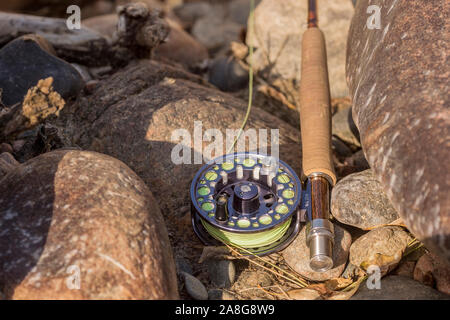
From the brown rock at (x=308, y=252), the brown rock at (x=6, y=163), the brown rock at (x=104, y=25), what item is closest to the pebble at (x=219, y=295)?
the brown rock at (x=308, y=252)

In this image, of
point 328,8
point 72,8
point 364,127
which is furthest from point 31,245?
point 72,8

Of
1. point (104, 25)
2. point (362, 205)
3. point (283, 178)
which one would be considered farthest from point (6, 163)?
point (104, 25)

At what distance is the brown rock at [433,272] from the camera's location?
8.63ft

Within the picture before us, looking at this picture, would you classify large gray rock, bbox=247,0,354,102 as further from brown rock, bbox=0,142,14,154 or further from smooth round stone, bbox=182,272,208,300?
brown rock, bbox=0,142,14,154

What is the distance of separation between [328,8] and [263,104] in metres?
1.19

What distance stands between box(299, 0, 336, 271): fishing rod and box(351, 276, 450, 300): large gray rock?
25 centimetres

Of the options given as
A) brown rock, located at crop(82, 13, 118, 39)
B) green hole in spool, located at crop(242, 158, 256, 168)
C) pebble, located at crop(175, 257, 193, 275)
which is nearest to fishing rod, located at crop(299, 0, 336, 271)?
green hole in spool, located at crop(242, 158, 256, 168)

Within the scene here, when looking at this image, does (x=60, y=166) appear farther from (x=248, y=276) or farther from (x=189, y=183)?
(x=248, y=276)

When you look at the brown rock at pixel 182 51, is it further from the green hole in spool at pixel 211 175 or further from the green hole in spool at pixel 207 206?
the green hole in spool at pixel 207 206

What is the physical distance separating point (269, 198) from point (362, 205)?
55 cm

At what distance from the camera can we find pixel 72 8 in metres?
6.76

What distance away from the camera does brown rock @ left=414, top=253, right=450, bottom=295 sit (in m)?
→ 2.63

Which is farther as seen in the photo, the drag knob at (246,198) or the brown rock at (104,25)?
the brown rock at (104,25)

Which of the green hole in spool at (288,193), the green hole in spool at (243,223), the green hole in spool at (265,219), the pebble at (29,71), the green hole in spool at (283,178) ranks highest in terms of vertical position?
the pebble at (29,71)
